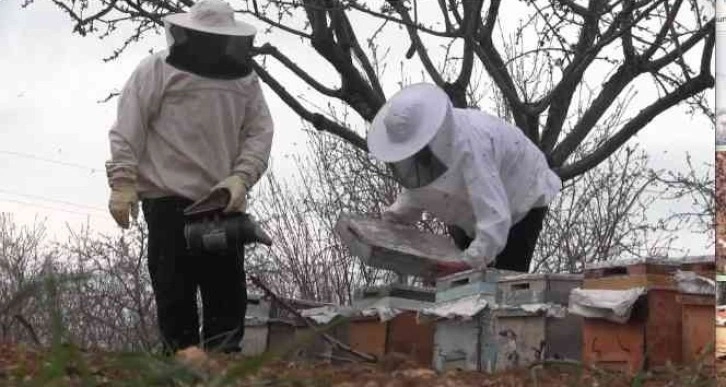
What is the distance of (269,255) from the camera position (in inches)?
531

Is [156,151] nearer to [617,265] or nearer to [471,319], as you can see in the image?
[471,319]

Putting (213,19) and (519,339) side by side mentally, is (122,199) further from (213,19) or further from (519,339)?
(519,339)

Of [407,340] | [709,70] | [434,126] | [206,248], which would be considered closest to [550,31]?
[709,70]

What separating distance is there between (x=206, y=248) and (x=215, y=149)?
52 cm

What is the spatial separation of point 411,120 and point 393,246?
0.69 m

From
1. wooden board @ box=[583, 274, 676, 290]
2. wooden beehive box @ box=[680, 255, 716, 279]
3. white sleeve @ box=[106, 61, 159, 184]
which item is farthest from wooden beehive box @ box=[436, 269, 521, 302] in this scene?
white sleeve @ box=[106, 61, 159, 184]

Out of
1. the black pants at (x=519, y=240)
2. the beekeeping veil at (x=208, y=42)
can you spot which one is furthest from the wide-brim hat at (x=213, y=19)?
the black pants at (x=519, y=240)

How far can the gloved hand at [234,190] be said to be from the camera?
5.23 m

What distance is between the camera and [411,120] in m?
6.01

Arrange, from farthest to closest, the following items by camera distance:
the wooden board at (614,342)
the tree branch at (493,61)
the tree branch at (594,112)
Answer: the tree branch at (594,112) < the tree branch at (493,61) < the wooden board at (614,342)

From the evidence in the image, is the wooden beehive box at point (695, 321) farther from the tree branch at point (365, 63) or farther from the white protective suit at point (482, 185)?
the tree branch at point (365, 63)

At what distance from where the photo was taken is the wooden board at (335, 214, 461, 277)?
18.6ft

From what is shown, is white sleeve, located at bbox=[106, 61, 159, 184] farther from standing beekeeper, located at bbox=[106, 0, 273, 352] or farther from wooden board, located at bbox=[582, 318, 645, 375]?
wooden board, located at bbox=[582, 318, 645, 375]

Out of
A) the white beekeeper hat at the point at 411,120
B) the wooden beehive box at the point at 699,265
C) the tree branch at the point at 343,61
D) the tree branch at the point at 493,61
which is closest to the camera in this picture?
the wooden beehive box at the point at 699,265
